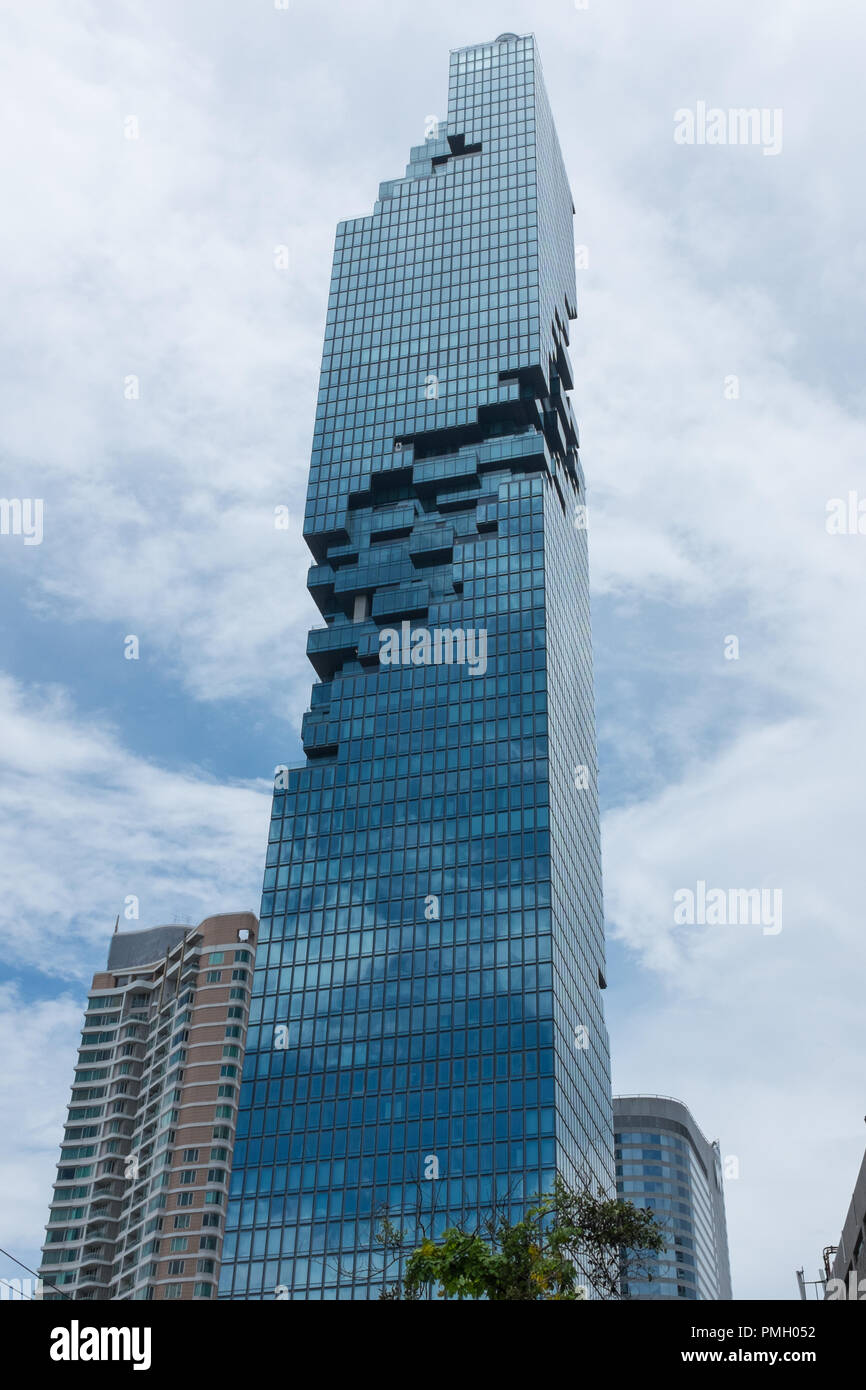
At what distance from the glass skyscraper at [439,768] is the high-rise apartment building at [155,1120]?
25494mm

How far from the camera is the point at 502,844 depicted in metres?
130

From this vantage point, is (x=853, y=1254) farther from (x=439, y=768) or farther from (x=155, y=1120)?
(x=155, y=1120)

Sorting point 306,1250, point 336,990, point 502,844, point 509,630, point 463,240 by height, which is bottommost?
point 306,1250

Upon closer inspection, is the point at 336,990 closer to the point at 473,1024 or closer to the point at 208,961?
the point at 473,1024

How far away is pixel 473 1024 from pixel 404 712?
34.0m

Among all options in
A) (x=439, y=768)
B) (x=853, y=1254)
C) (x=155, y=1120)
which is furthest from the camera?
(x=155, y=1120)

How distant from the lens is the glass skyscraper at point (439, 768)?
117 meters

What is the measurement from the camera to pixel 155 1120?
160m

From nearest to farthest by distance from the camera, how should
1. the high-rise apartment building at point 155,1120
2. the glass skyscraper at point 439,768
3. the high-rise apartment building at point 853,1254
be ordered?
the high-rise apartment building at point 853,1254
the glass skyscraper at point 439,768
the high-rise apartment building at point 155,1120

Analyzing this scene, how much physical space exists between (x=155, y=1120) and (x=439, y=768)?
57.0 meters

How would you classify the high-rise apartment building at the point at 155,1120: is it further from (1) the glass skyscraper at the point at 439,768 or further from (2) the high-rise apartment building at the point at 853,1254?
(2) the high-rise apartment building at the point at 853,1254

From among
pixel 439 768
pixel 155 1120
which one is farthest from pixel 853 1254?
pixel 155 1120

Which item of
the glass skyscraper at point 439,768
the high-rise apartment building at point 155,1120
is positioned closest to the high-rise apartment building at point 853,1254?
the glass skyscraper at point 439,768
